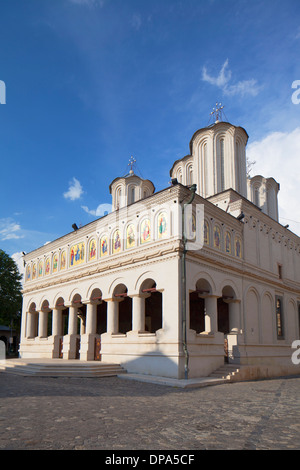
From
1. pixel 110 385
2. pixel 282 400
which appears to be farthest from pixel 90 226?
pixel 282 400

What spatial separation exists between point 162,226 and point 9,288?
23261mm

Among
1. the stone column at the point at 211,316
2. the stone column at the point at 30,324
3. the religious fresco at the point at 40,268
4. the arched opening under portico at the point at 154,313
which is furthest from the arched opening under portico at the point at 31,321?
the stone column at the point at 211,316

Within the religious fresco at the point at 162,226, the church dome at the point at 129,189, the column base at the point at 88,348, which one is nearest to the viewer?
the religious fresco at the point at 162,226

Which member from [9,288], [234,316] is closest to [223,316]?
[234,316]

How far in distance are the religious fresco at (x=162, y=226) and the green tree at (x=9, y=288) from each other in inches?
843

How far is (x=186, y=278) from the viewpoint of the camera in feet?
55.3

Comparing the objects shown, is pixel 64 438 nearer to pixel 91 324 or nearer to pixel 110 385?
pixel 110 385

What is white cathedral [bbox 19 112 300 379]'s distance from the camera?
56.0ft

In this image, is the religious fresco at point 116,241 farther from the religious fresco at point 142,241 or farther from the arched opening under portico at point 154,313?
the arched opening under portico at point 154,313

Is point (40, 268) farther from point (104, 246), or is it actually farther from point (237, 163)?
point (237, 163)

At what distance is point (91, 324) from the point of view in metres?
21.7

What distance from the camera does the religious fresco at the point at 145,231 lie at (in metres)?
18.7

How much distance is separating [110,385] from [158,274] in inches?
205

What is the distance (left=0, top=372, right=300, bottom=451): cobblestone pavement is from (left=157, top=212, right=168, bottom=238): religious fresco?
22.8 ft
